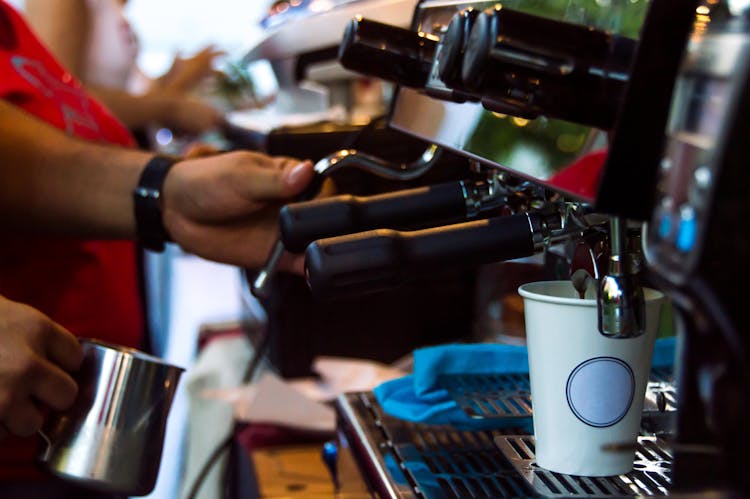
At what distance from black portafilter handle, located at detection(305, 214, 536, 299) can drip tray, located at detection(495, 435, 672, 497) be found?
13 centimetres

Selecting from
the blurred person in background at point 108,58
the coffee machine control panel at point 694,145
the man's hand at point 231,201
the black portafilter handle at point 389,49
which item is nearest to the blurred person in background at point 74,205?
the man's hand at point 231,201

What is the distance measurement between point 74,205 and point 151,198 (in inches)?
2.9

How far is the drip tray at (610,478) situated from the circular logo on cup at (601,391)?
0.03 metres

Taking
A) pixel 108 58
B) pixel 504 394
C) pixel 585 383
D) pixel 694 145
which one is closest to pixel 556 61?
pixel 694 145

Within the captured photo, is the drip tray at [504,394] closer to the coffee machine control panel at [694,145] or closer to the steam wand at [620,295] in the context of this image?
the steam wand at [620,295]

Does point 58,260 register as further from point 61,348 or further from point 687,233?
point 687,233

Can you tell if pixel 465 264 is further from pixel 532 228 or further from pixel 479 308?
pixel 479 308

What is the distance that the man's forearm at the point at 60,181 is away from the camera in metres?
0.72

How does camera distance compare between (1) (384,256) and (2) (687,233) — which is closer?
(2) (687,233)

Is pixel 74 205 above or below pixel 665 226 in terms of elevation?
below

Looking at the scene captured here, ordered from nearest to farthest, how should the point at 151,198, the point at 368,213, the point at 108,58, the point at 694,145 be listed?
the point at 694,145, the point at 368,213, the point at 151,198, the point at 108,58

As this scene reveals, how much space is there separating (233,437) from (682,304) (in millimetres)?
640

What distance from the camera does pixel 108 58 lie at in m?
1.71

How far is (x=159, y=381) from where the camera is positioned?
0.55m
